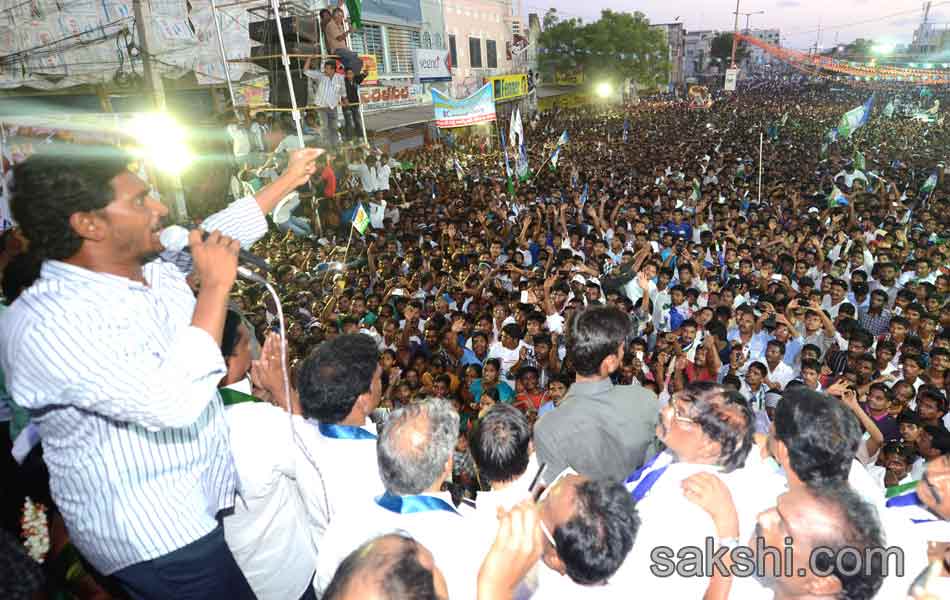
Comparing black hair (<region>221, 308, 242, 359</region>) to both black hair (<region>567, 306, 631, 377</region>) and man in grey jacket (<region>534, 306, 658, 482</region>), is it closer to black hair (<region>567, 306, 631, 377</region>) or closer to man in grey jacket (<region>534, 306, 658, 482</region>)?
man in grey jacket (<region>534, 306, 658, 482</region>)

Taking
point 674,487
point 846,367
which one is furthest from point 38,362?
point 846,367

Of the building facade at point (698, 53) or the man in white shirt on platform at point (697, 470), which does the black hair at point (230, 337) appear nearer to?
the man in white shirt on platform at point (697, 470)

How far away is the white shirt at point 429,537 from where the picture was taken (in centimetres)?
154

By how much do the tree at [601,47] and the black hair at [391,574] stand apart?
44276mm

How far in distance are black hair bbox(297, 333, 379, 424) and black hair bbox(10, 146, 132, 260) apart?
0.89m

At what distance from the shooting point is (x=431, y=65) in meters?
23.1

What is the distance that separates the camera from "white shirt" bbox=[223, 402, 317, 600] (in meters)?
1.68

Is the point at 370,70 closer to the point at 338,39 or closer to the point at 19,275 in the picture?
the point at 338,39

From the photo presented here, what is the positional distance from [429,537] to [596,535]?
47 centimetres

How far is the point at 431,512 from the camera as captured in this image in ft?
5.34

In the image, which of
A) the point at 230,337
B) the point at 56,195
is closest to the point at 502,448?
the point at 230,337

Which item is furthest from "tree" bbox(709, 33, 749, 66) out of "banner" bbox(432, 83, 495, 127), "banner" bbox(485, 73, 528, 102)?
"banner" bbox(432, 83, 495, 127)

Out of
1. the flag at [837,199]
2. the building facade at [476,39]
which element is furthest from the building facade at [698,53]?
the flag at [837,199]

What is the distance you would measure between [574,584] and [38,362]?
141cm
